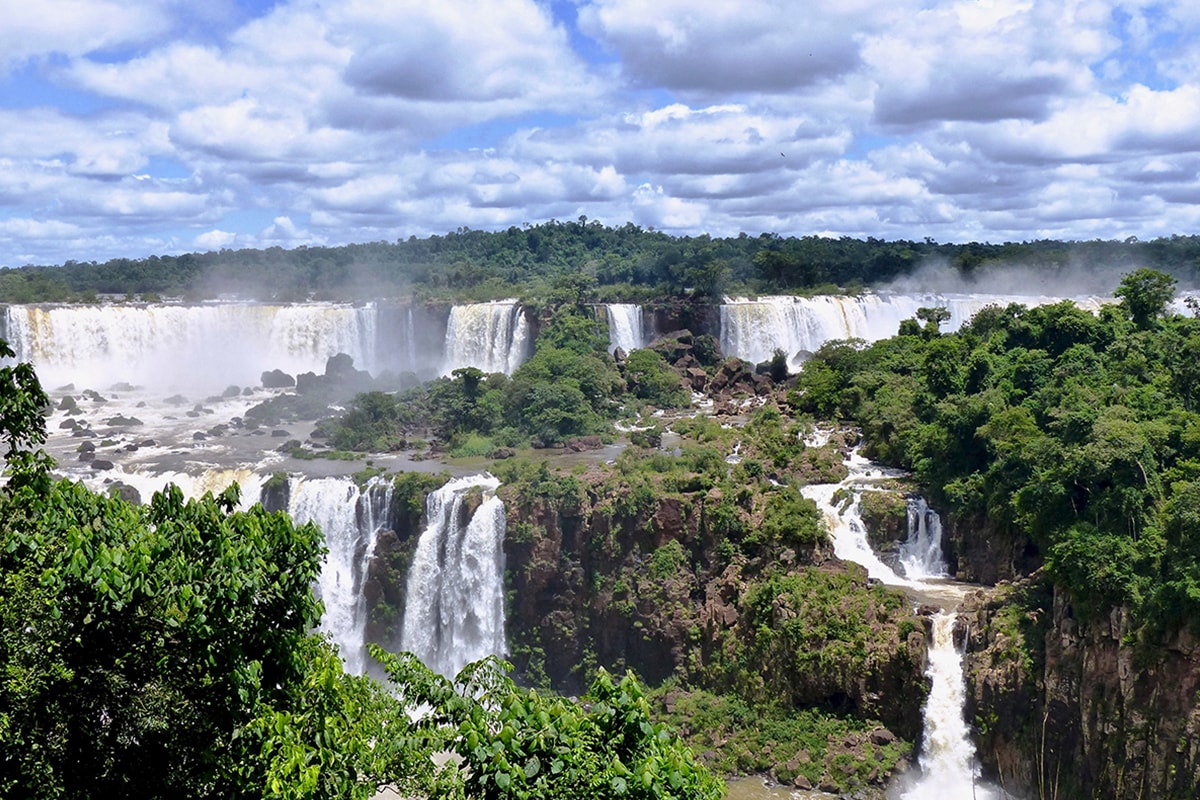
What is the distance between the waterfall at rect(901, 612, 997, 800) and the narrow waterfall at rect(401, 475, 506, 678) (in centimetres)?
1174

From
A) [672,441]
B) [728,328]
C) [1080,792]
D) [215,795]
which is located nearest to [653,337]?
[728,328]

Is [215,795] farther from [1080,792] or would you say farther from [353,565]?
[353,565]

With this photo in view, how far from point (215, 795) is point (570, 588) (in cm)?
2023

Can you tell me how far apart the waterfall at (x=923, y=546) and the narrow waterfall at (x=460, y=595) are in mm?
10920

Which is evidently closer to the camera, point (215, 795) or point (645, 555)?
point (215, 795)

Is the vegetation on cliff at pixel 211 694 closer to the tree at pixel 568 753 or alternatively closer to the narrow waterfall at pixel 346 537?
the tree at pixel 568 753

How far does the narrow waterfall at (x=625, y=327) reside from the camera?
5231cm

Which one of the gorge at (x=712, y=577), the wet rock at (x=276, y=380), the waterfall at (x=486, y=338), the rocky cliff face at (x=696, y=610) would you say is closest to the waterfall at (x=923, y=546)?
the gorge at (x=712, y=577)

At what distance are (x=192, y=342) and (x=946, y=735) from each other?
42763 mm

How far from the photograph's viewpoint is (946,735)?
80.2ft

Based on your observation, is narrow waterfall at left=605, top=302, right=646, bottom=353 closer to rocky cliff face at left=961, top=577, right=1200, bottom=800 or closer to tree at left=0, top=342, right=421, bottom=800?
rocky cliff face at left=961, top=577, right=1200, bottom=800

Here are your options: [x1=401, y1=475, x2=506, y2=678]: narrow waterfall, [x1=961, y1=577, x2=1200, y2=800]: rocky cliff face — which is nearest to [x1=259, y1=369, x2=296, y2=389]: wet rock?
[x1=401, y1=475, x2=506, y2=678]: narrow waterfall

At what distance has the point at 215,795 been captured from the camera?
34.6 ft

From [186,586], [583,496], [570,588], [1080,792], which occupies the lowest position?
[1080,792]
